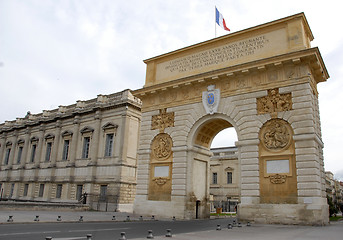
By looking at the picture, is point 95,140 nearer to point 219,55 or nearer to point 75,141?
point 75,141

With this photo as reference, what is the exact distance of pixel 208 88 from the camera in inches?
782

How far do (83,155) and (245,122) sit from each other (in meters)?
19.8

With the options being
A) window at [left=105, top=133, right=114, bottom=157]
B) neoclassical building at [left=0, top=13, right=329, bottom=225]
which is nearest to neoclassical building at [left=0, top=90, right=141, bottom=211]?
window at [left=105, top=133, right=114, bottom=157]

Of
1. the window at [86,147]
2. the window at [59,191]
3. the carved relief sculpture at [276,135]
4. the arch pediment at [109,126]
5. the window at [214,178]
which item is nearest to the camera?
the carved relief sculpture at [276,135]

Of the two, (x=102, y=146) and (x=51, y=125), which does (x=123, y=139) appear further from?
(x=51, y=125)

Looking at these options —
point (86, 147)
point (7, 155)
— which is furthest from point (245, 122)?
point (7, 155)

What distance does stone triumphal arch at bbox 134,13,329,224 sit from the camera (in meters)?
16.0

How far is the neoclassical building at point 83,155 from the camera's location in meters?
28.5

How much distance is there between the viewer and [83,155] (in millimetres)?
31891

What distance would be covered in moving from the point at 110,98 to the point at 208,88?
608 inches

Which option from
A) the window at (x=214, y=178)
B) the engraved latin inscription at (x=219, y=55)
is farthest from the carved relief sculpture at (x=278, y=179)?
the window at (x=214, y=178)

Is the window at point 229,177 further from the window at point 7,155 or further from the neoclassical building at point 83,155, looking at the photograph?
the window at point 7,155

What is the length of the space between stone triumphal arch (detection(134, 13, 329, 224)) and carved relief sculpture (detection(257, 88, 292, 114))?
0.05 m

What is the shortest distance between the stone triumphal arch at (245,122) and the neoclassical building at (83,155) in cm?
697
